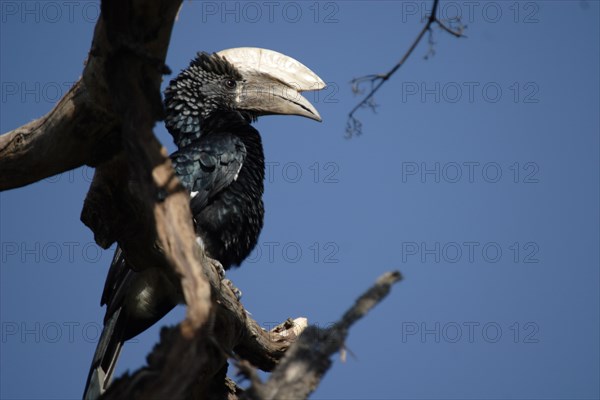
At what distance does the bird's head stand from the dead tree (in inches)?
93.2

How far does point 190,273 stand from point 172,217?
230 millimetres

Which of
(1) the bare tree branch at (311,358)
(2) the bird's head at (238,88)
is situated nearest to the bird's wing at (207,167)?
(2) the bird's head at (238,88)

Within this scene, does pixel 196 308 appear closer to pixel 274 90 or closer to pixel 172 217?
pixel 172 217

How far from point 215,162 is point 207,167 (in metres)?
0.08

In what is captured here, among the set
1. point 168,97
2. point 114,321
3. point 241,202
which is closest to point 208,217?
point 241,202

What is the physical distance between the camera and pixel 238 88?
6.47m

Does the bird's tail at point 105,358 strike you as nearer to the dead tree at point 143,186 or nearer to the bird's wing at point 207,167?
the dead tree at point 143,186

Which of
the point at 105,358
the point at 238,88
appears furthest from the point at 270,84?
the point at 105,358

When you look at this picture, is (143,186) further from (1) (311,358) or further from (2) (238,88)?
(2) (238,88)

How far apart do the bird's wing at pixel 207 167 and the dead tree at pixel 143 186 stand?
129 cm

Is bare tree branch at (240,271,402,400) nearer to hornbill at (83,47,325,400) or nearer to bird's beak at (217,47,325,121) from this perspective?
hornbill at (83,47,325,400)

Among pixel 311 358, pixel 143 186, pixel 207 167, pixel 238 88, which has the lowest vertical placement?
pixel 311 358

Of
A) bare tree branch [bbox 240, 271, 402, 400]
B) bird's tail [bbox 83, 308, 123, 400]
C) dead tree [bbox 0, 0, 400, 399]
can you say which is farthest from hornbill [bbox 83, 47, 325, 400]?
bare tree branch [bbox 240, 271, 402, 400]

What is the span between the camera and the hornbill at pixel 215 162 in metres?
4.95
